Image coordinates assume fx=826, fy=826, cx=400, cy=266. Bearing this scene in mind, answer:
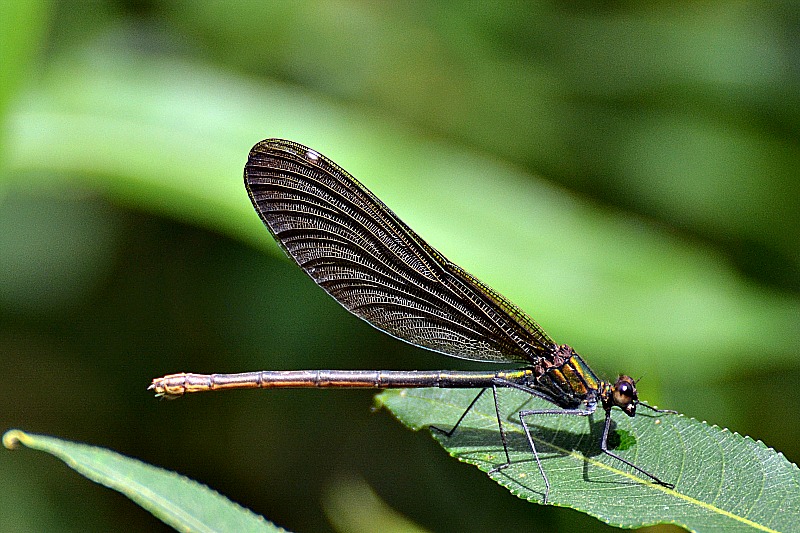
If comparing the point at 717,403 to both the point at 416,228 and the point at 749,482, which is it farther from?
the point at 749,482

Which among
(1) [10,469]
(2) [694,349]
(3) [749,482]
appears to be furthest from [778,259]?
(1) [10,469]

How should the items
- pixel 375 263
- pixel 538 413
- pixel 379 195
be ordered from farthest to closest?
pixel 379 195 < pixel 375 263 < pixel 538 413

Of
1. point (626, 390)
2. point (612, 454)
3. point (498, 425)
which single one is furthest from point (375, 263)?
point (612, 454)

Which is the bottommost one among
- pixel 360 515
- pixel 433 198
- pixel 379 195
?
pixel 360 515

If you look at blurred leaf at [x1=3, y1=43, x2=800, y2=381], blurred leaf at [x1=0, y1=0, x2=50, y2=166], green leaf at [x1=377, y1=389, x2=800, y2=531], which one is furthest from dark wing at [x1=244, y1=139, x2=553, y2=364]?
blurred leaf at [x1=0, y1=0, x2=50, y2=166]

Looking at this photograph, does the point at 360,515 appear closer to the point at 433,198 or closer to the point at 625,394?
the point at 625,394

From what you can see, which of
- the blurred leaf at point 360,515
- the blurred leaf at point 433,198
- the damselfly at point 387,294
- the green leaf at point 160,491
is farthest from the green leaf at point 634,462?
the blurred leaf at point 433,198

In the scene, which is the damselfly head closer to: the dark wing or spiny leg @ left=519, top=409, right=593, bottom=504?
spiny leg @ left=519, top=409, right=593, bottom=504
